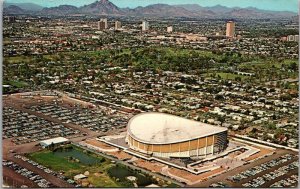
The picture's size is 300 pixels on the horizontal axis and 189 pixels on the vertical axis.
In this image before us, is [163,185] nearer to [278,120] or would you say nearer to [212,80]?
[278,120]

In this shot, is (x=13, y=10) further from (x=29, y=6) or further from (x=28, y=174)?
(x=28, y=174)

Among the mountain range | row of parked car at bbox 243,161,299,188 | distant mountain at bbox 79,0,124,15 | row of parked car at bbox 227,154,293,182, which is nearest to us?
row of parked car at bbox 243,161,299,188

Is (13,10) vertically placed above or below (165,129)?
above

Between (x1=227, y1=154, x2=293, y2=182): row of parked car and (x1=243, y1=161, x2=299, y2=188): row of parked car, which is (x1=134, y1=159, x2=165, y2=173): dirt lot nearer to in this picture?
(x1=227, y1=154, x2=293, y2=182): row of parked car

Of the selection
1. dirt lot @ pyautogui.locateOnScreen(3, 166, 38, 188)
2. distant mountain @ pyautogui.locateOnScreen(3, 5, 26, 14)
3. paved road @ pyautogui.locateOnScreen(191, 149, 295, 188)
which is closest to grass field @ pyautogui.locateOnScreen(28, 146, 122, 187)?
dirt lot @ pyautogui.locateOnScreen(3, 166, 38, 188)

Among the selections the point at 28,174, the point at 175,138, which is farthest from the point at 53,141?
the point at 175,138

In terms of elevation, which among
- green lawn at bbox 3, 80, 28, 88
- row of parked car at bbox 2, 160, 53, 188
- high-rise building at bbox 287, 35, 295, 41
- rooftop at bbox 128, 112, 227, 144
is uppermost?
high-rise building at bbox 287, 35, 295, 41

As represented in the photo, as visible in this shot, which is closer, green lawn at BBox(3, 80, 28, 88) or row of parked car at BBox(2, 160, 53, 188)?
row of parked car at BBox(2, 160, 53, 188)
